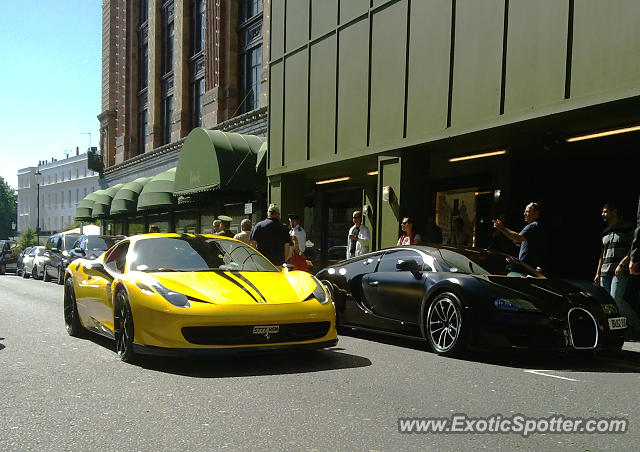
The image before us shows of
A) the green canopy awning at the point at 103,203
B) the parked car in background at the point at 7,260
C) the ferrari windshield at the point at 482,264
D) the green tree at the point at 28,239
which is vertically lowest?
the green tree at the point at 28,239

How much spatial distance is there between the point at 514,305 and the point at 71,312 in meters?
5.44

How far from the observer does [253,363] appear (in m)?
6.31

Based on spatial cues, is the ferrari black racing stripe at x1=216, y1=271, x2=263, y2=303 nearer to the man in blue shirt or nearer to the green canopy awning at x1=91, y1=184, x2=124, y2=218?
the man in blue shirt

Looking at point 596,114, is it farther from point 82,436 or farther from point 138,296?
point 82,436

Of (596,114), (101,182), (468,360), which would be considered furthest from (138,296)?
(101,182)

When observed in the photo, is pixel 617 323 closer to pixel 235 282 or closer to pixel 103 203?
pixel 235 282

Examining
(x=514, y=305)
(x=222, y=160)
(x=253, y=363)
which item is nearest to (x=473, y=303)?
(x=514, y=305)

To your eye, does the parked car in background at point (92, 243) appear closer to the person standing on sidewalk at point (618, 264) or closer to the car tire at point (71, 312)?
the car tire at point (71, 312)

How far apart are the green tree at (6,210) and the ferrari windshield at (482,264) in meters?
118

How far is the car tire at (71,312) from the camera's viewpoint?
322 inches

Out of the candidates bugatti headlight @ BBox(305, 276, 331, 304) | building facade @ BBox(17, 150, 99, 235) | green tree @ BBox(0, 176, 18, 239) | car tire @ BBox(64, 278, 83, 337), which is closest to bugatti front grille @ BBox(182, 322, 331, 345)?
bugatti headlight @ BBox(305, 276, 331, 304)

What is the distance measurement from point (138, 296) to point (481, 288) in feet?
11.3

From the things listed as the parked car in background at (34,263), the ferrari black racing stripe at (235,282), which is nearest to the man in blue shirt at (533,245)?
the ferrari black racing stripe at (235,282)

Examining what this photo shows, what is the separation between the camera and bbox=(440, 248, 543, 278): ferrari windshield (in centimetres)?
741
